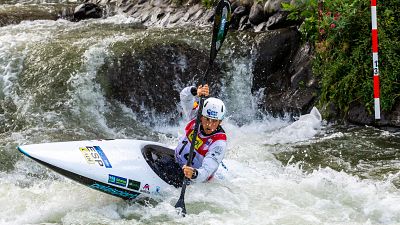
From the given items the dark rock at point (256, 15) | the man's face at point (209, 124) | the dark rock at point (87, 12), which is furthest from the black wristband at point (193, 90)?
the dark rock at point (87, 12)

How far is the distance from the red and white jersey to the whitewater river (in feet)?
1.00

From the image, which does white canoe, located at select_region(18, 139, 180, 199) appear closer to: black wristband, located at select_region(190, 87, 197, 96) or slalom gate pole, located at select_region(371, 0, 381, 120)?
black wristband, located at select_region(190, 87, 197, 96)

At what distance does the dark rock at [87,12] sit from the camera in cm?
1234

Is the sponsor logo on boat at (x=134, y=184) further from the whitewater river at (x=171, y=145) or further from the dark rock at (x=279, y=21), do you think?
the dark rock at (x=279, y=21)

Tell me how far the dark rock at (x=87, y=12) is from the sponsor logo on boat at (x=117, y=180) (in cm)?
759

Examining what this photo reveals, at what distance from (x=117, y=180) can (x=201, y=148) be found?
87 cm

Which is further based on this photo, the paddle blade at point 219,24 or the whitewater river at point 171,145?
the paddle blade at point 219,24

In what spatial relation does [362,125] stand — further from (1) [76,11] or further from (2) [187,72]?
(1) [76,11]

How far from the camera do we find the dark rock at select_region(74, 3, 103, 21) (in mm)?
12336

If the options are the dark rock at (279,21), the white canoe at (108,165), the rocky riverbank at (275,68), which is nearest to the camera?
the white canoe at (108,165)

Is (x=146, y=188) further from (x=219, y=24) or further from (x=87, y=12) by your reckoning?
(x=87, y=12)

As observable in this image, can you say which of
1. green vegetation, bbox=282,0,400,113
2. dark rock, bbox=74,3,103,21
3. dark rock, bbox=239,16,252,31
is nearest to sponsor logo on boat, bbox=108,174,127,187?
green vegetation, bbox=282,0,400,113

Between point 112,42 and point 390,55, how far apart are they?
13.4ft

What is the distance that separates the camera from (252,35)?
984 cm
